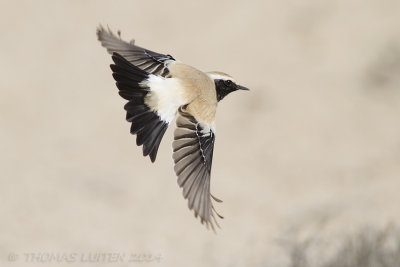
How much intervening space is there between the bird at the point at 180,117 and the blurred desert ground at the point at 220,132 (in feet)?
3.92

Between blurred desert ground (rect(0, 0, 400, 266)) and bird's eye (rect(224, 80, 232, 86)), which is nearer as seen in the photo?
bird's eye (rect(224, 80, 232, 86))

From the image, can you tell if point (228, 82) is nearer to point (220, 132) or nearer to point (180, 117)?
point (180, 117)

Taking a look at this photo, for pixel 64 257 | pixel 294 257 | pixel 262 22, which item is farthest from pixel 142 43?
pixel 294 257

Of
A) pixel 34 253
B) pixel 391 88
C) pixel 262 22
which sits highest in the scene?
pixel 262 22

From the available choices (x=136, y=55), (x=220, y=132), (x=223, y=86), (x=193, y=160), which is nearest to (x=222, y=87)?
(x=223, y=86)

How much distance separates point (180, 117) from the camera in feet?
15.2

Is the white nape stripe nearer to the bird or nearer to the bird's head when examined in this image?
the bird

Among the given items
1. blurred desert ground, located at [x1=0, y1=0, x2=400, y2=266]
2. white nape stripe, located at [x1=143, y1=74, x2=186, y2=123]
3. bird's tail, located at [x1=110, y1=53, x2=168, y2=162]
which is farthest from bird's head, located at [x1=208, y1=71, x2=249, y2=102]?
blurred desert ground, located at [x1=0, y1=0, x2=400, y2=266]

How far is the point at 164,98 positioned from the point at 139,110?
0.50ft

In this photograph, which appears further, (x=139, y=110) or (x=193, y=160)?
(x=193, y=160)

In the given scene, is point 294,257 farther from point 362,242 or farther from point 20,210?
point 20,210

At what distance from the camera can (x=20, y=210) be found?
6.46 m

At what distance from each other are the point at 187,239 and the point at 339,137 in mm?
2504

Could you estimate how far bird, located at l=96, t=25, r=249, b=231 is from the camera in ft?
14.8
